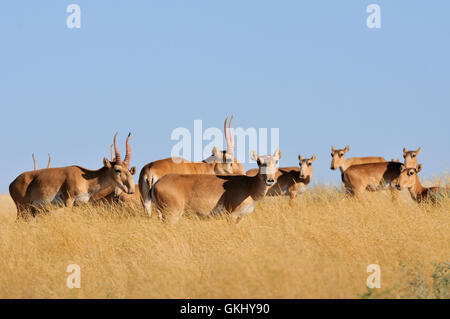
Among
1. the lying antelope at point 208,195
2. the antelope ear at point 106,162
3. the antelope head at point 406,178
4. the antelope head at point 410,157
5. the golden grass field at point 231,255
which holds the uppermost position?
the antelope head at point 410,157

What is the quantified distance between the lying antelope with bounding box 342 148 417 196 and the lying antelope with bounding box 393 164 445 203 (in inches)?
66.5

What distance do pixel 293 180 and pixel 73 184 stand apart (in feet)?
26.2

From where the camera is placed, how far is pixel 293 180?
21953mm

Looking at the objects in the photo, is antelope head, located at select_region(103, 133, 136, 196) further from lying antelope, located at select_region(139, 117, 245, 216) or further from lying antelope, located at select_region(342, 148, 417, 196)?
lying antelope, located at select_region(342, 148, 417, 196)

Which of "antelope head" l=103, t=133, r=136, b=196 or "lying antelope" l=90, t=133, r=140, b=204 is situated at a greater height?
"antelope head" l=103, t=133, r=136, b=196

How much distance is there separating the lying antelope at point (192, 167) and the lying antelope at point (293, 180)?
1.37m

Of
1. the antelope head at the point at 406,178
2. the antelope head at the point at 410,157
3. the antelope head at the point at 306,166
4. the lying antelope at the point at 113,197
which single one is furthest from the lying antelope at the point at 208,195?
the antelope head at the point at 410,157

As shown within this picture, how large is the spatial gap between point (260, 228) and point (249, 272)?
16.7 feet

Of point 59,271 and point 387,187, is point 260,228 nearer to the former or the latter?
point 59,271

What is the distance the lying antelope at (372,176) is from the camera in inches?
832

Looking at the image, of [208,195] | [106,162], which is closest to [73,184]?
[106,162]

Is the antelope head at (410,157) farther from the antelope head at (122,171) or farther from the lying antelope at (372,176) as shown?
the antelope head at (122,171)

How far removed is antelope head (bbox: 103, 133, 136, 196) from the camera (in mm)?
17266

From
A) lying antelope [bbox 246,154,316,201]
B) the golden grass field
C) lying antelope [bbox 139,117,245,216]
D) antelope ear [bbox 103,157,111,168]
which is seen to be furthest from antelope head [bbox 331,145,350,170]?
antelope ear [bbox 103,157,111,168]
